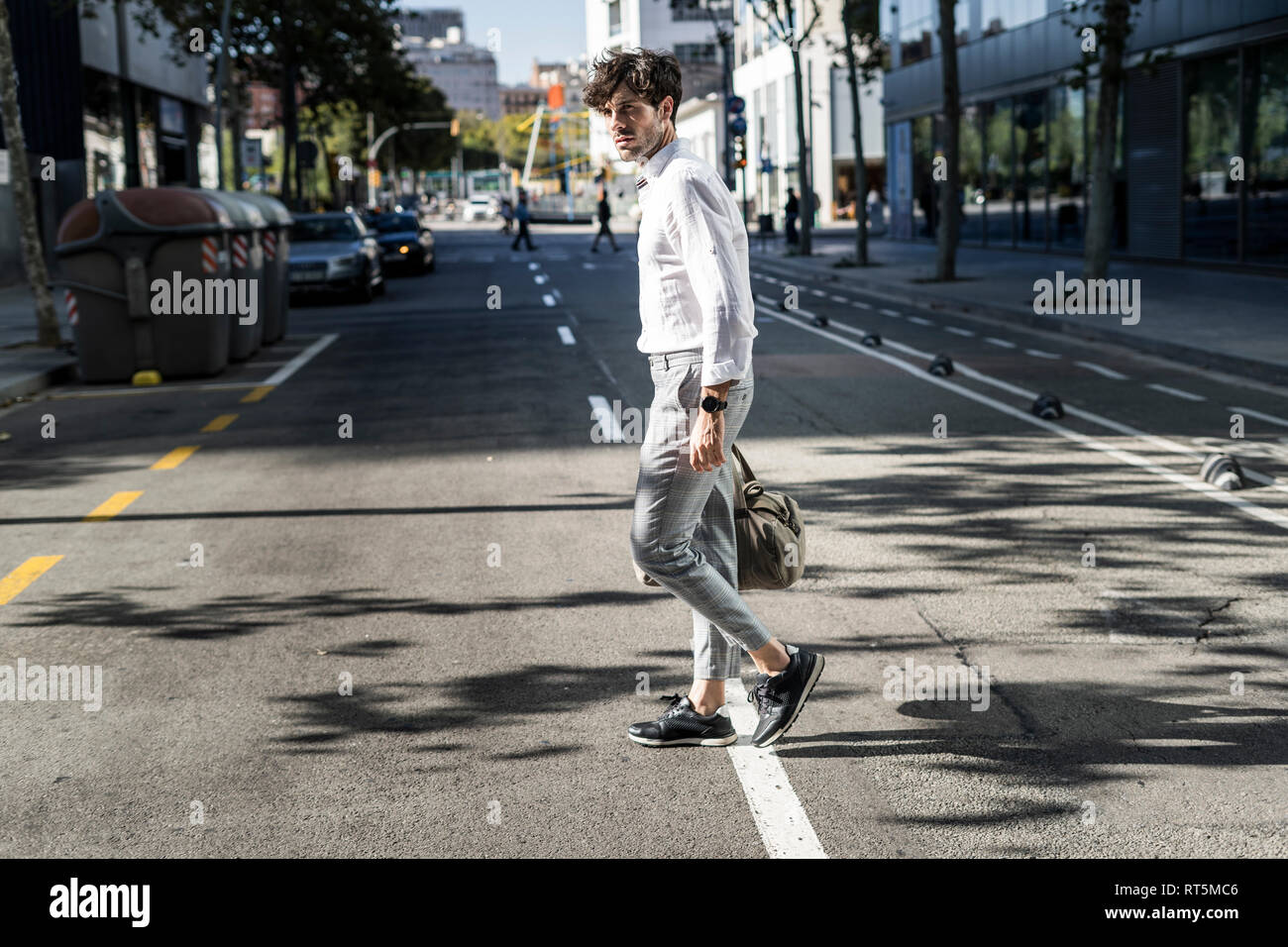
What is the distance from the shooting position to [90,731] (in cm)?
482

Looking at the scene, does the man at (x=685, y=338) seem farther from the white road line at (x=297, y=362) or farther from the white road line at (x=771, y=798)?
the white road line at (x=297, y=362)

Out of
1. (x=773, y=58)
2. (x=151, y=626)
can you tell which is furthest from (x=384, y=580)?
(x=773, y=58)

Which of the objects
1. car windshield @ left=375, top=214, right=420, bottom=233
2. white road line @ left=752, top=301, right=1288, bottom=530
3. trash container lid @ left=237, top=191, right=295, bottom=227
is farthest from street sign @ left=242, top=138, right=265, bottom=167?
white road line @ left=752, top=301, right=1288, bottom=530

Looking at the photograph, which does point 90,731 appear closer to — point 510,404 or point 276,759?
point 276,759

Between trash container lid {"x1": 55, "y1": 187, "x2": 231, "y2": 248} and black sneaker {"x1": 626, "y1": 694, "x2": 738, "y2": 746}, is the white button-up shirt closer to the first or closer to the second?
black sneaker {"x1": 626, "y1": 694, "x2": 738, "y2": 746}

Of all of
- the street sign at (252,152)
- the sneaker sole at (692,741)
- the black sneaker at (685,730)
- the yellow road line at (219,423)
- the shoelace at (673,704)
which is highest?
the street sign at (252,152)

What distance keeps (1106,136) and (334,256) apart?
12.9 metres

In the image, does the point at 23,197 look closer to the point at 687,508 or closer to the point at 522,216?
the point at 687,508

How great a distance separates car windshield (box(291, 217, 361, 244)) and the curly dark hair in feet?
76.0

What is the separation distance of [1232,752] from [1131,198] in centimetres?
2722

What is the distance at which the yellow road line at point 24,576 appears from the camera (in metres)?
6.75

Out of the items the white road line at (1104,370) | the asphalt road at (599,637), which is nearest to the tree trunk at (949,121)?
the white road line at (1104,370)

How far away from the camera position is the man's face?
412 cm

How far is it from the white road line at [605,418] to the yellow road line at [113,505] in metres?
3.28
